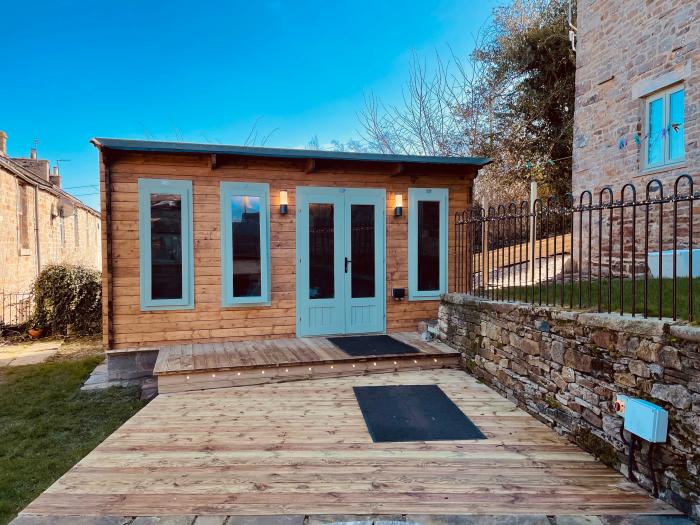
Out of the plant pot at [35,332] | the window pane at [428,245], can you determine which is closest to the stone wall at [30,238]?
the plant pot at [35,332]

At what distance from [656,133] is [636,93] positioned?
31.8 inches

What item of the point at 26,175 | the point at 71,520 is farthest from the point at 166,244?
the point at 26,175

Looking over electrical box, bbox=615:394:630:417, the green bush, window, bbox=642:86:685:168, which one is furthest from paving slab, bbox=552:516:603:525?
the green bush

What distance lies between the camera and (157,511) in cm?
249

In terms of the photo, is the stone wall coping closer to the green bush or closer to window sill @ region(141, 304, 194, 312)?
window sill @ region(141, 304, 194, 312)

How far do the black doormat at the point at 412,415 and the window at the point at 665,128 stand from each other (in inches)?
216

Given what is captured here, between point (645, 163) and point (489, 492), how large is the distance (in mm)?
6829

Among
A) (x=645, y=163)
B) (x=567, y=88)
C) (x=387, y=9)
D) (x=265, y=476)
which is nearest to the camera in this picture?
(x=265, y=476)

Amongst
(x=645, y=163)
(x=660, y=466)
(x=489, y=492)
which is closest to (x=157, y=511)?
(x=489, y=492)

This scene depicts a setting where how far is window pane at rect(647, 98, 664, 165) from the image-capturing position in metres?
6.96

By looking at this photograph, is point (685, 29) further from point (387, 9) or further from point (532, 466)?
point (387, 9)

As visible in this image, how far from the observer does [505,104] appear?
42.8 ft

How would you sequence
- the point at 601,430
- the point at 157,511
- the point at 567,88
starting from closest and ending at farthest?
the point at 157,511, the point at 601,430, the point at 567,88

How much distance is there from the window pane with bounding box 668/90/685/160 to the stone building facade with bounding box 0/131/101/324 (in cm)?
1165
